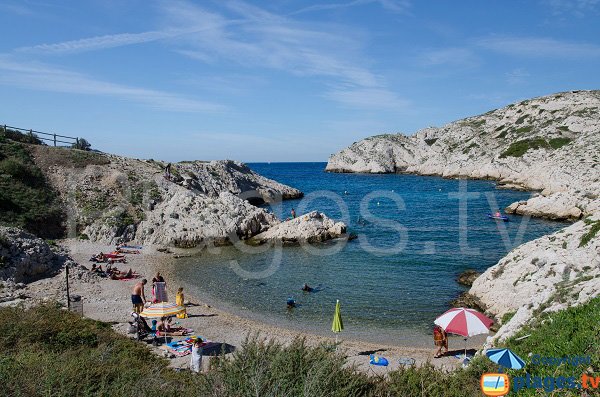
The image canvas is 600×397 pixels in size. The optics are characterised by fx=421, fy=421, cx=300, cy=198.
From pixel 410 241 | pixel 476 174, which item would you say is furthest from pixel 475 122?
pixel 410 241

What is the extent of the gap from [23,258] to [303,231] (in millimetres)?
21041

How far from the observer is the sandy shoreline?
16.0m

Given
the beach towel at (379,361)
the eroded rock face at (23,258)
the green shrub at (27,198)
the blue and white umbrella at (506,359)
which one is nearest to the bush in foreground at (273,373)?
the blue and white umbrella at (506,359)

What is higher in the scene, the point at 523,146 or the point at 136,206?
the point at 523,146

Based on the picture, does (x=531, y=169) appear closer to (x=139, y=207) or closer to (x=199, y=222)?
(x=199, y=222)

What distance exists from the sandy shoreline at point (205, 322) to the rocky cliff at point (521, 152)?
3277 cm

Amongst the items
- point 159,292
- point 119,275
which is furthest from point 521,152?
point 159,292

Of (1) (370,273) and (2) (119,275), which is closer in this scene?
(2) (119,275)

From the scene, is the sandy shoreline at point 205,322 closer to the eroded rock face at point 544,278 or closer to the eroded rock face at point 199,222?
the eroded rock face at point 544,278

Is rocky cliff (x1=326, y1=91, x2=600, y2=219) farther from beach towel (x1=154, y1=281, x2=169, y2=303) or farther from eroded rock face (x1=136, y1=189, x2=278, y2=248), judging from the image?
beach towel (x1=154, y1=281, x2=169, y2=303)

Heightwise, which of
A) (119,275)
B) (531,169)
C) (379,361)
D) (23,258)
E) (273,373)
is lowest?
(379,361)

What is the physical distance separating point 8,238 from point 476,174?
325 feet

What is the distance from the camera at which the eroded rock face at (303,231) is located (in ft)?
121

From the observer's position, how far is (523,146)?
9162 centimetres
